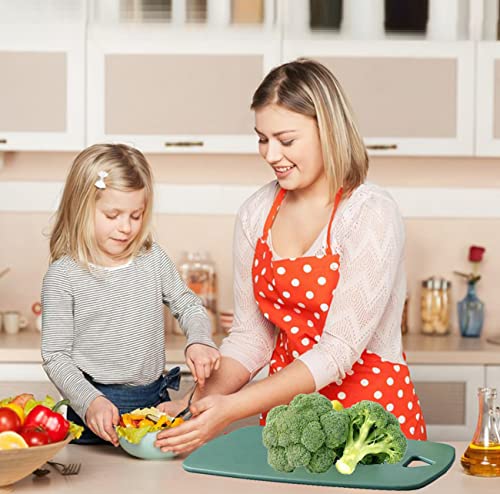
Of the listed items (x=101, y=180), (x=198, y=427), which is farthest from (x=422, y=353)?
(x=198, y=427)

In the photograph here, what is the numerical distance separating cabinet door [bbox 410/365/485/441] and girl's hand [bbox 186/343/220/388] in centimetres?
145

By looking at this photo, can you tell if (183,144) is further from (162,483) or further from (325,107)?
(162,483)

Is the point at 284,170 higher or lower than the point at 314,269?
higher

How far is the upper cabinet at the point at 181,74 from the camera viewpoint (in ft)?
11.9

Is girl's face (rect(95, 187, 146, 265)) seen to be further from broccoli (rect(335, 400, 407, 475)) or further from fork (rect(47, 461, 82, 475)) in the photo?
broccoli (rect(335, 400, 407, 475))

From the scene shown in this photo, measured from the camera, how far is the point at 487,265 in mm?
4020

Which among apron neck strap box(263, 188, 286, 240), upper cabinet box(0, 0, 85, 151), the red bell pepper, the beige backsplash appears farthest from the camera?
the beige backsplash

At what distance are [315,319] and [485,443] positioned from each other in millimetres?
512

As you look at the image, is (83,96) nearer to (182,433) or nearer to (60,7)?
(60,7)

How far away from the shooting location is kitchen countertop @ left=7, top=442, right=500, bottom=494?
5.77ft

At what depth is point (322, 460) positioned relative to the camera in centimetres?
174

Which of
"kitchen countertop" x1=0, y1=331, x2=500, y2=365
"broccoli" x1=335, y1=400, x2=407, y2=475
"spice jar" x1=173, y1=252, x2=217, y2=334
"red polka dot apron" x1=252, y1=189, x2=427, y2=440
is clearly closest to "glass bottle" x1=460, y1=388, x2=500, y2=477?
"broccoli" x1=335, y1=400, x2=407, y2=475

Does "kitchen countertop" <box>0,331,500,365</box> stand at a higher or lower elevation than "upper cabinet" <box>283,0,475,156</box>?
lower

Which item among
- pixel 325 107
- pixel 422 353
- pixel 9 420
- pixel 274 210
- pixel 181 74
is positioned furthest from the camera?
pixel 181 74
